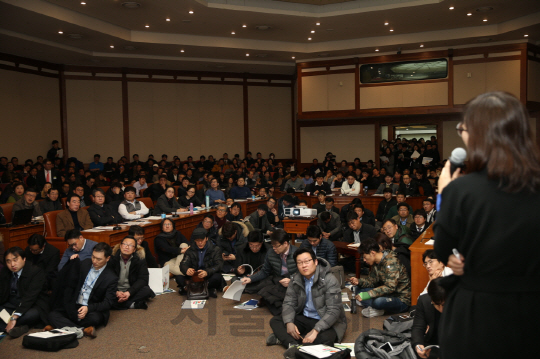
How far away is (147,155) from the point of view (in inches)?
665

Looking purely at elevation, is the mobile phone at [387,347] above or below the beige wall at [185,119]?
below

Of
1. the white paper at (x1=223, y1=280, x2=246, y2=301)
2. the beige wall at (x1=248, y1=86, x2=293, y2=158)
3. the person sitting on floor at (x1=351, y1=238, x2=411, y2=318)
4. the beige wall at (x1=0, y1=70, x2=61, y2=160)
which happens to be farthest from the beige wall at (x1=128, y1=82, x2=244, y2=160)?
the person sitting on floor at (x1=351, y1=238, x2=411, y2=318)

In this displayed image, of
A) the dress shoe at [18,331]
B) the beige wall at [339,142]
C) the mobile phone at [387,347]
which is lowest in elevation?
the dress shoe at [18,331]

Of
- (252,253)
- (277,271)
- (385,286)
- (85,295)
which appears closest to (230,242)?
(252,253)

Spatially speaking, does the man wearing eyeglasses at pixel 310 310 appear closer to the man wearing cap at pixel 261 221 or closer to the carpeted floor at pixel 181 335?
the carpeted floor at pixel 181 335

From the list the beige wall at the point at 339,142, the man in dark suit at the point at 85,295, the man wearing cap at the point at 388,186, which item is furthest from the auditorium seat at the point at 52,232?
the beige wall at the point at 339,142

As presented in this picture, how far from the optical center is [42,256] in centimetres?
558

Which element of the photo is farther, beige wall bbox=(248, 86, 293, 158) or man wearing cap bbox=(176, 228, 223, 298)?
beige wall bbox=(248, 86, 293, 158)

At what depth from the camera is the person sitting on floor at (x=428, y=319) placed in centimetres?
331

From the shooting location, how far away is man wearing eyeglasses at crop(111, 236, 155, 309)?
18.1ft

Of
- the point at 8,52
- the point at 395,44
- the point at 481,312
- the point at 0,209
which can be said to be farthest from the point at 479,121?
the point at 8,52

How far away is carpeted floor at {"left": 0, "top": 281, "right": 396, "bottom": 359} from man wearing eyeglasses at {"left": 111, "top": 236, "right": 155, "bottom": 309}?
13 cm

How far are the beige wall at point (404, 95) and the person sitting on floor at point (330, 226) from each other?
8418 mm

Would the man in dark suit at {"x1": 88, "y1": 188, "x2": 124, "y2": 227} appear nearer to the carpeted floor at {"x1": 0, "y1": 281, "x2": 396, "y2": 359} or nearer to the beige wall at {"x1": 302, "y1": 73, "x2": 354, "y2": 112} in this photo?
the carpeted floor at {"x1": 0, "y1": 281, "x2": 396, "y2": 359}
